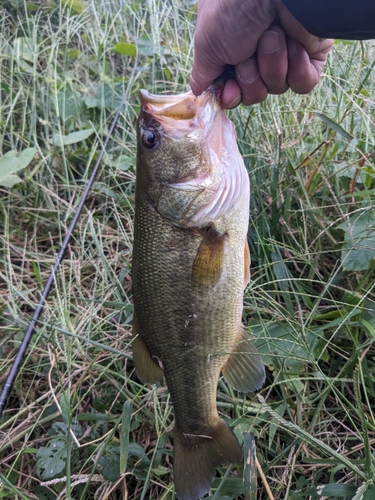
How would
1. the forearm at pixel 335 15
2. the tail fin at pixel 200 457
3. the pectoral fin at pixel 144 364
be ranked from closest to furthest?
the forearm at pixel 335 15 < the tail fin at pixel 200 457 < the pectoral fin at pixel 144 364

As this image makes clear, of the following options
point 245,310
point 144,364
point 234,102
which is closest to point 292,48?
point 234,102

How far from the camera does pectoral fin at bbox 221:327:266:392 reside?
64.4 inches

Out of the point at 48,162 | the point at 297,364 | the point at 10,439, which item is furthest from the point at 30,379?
Answer: the point at 48,162

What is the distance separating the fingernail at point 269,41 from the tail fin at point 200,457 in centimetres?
149

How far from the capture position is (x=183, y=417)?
1673mm

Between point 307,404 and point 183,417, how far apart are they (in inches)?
24.0

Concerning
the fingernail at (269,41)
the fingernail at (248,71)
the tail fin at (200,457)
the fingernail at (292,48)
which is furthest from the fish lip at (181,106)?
the tail fin at (200,457)

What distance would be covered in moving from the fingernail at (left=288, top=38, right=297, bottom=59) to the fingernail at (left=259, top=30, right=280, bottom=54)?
0.11 m

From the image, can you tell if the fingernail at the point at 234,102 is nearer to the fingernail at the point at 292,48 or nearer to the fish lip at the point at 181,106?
the fish lip at the point at 181,106

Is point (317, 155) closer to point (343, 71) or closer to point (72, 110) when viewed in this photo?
point (343, 71)

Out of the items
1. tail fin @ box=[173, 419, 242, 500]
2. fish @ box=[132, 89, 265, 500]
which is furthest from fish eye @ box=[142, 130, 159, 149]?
tail fin @ box=[173, 419, 242, 500]

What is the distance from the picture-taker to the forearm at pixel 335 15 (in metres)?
1.26

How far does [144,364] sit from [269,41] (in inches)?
54.1

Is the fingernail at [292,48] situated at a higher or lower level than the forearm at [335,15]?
lower
